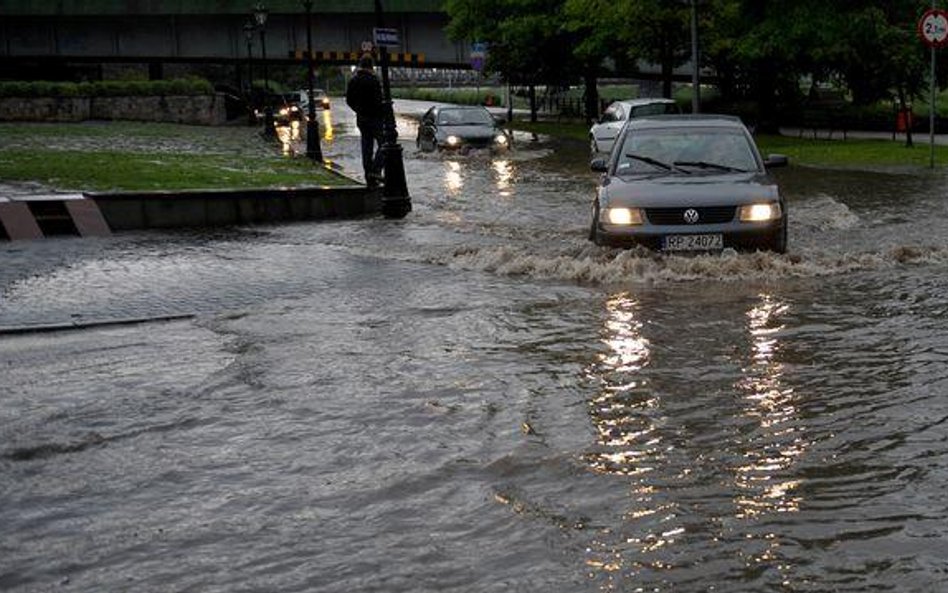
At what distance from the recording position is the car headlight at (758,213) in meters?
11.9

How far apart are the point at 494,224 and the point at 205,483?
1141 cm

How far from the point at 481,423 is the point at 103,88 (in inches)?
2210

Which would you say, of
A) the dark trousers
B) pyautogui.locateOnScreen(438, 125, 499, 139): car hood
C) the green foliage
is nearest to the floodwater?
the dark trousers

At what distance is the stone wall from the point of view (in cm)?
5556

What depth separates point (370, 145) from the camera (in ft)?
68.2

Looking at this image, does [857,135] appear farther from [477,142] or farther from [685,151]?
[685,151]

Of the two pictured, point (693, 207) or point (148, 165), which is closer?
point (693, 207)

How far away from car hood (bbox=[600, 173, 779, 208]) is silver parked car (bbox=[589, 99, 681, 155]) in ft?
65.3

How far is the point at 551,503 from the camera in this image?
5637 mm

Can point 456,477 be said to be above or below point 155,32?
below

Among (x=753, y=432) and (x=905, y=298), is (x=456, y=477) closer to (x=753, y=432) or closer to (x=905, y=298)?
(x=753, y=432)

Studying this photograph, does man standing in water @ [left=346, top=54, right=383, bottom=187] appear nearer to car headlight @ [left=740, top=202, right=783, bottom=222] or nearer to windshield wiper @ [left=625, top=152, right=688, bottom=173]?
windshield wiper @ [left=625, top=152, right=688, bottom=173]

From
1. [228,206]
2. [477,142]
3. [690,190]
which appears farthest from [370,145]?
[477,142]

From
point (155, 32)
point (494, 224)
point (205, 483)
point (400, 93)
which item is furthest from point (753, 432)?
point (400, 93)
